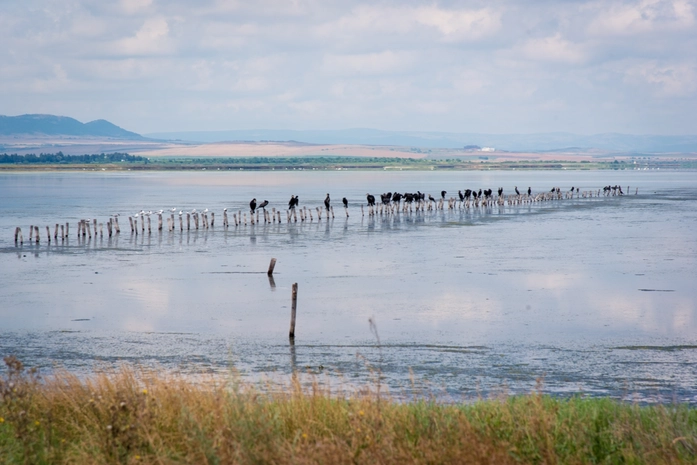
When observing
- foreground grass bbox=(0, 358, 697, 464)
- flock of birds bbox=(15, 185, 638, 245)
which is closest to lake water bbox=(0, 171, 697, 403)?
flock of birds bbox=(15, 185, 638, 245)

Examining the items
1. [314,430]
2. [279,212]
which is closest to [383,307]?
[314,430]

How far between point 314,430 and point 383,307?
13576mm

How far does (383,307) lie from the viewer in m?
23.6

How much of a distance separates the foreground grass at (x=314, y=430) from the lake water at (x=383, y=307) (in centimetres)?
154

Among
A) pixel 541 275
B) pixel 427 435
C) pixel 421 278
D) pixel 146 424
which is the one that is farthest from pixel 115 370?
pixel 541 275

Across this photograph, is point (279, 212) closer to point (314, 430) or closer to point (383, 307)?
point (383, 307)

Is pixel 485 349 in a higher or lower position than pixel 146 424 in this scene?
lower

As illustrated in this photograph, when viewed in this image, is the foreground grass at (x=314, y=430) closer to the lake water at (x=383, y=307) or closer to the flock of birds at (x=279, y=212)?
the lake water at (x=383, y=307)

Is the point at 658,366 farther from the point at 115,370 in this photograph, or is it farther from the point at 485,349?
the point at 115,370

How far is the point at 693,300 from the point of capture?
962 inches

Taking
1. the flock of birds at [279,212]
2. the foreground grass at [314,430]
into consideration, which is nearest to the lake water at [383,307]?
the flock of birds at [279,212]

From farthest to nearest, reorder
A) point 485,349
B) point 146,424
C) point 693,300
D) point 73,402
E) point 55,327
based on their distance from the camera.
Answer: point 693,300
point 55,327
point 485,349
point 73,402
point 146,424

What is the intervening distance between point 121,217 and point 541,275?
34.5 m

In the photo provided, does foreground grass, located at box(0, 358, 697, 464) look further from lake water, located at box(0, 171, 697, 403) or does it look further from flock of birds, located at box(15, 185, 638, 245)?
flock of birds, located at box(15, 185, 638, 245)
